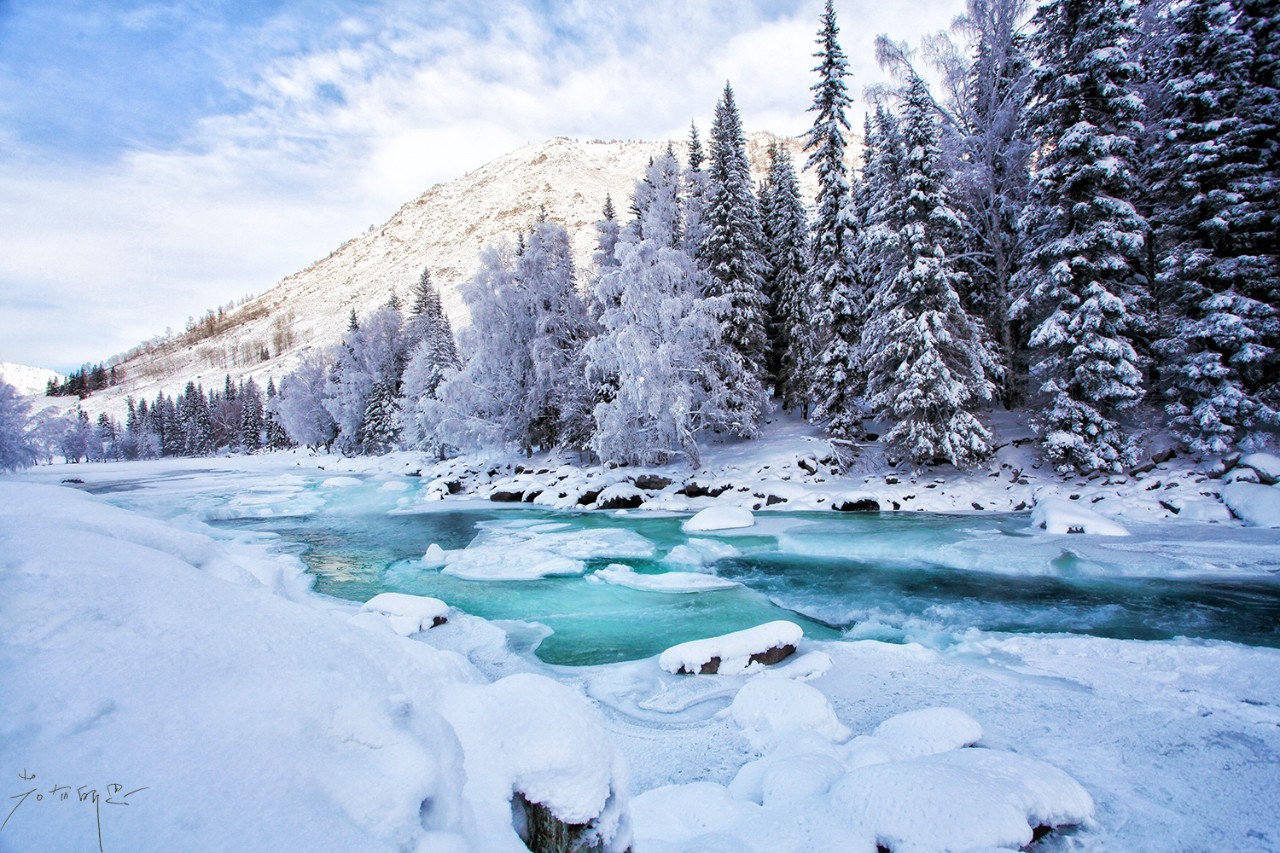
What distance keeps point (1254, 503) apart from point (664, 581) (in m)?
13.0

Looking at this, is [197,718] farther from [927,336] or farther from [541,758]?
[927,336]

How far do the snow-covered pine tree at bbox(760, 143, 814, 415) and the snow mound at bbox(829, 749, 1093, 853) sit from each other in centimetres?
2061

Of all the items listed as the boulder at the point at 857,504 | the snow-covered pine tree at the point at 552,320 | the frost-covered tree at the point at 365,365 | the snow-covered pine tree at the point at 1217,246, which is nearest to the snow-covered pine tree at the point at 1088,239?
the snow-covered pine tree at the point at 1217,246

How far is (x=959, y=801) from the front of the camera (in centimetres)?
345

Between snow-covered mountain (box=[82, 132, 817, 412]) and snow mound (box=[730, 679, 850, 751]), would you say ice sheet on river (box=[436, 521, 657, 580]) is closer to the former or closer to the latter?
snow mound (box=[730, 679, 850, 751])

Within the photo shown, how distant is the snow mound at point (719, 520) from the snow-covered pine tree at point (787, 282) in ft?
29.9

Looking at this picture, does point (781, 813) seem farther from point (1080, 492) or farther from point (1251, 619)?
point (1080, 492)

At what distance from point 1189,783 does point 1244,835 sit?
520 millimetres

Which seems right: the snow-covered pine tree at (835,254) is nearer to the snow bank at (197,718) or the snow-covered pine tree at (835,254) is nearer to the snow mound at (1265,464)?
the snow mound at (1265,464)

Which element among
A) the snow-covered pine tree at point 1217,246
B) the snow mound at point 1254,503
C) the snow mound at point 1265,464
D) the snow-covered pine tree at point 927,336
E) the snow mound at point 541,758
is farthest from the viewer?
the snow-covered pine tree at point 927,336

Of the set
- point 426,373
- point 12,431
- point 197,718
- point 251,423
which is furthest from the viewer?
point 251,423

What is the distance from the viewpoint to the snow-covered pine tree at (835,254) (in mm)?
21828

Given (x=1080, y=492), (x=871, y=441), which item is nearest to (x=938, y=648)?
(x=1080, y=492)

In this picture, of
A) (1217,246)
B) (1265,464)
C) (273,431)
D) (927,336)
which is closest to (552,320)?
(927,336)
